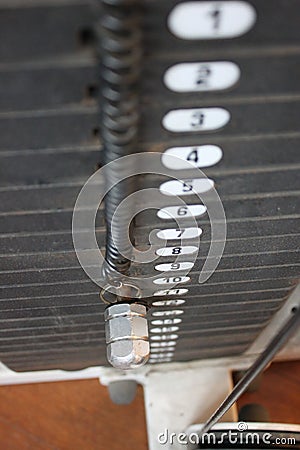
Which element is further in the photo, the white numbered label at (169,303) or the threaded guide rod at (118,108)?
the white numbered label at (169,303)

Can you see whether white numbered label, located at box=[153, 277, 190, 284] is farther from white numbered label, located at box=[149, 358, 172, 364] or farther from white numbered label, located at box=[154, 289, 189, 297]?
white numbered label, located at box=[149, 358, 172, 364]

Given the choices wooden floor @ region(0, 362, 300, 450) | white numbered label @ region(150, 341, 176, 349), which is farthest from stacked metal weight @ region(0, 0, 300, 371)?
wooden floor @ region(0, 362, 300, 450)

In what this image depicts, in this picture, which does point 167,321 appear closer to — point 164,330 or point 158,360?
point 164,330

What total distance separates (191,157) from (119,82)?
0.35ft

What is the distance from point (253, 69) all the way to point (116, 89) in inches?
2.7

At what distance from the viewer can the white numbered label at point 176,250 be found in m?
0.51

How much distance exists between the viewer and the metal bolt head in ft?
1.75

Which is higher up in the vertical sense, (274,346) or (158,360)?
(158,360)

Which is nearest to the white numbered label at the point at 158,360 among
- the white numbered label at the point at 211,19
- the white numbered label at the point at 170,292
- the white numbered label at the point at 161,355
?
the white numbered label at the point at 161,355

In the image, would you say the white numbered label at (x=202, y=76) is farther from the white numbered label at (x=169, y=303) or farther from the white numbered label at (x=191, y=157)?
the white numbered label at (x=169, y=303)

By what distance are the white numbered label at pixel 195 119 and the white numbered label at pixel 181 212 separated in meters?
0.09

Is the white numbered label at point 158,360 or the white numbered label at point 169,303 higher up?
the white numbered label at point 158,360

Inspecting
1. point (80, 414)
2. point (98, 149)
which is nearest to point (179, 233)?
point (98, 149)

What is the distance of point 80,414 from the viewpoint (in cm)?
93
